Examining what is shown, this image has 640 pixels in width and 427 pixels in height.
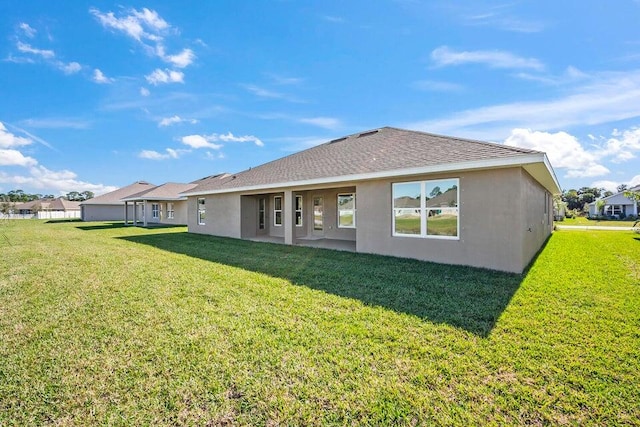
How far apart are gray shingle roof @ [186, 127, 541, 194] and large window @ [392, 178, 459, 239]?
716mm

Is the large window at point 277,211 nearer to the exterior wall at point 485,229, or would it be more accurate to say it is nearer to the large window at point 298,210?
the large window at point 298,210

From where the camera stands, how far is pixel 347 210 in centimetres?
1344

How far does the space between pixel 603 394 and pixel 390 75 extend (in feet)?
44.2

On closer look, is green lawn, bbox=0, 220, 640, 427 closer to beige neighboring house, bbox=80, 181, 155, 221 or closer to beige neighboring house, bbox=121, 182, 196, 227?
beige neighboring house, bbox=121, 182, 196, 227

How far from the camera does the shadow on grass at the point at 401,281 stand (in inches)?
186

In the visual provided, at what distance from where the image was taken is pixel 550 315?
4.57 meters

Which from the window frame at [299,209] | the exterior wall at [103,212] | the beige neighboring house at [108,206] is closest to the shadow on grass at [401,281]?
the window frame at [299,209]

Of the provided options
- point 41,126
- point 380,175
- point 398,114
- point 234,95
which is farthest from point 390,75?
point 41,126

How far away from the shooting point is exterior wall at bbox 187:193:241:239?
15.6m

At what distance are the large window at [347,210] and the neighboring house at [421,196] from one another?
5cm

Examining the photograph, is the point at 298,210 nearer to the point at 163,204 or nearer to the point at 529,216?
the point at 529,216

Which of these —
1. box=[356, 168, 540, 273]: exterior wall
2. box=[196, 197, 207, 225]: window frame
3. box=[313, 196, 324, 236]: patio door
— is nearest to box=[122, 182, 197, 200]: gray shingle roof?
box=[196, 197, 207, 225]: window frame

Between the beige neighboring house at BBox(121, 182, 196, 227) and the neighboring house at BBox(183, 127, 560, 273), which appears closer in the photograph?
the neighboring house at BBox(183, 127, 560, 273)

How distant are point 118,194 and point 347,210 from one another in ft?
119
